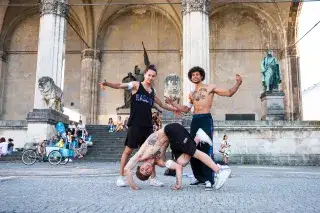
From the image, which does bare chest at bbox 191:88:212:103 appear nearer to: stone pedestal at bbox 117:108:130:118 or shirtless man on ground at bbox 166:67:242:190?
shirtless man on ground at bbox 166:67:242:190

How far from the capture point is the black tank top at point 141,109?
4.53m

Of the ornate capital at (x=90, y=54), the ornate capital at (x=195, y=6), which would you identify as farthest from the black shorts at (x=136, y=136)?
the ornate capital at (x=90, y=54)

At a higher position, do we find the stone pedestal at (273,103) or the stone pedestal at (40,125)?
the stone pedestal at (273,103)

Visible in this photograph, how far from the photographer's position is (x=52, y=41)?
15.4 meters

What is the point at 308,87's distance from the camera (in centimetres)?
2308

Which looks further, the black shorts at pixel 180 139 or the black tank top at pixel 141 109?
the black tank top at pixel 141 109

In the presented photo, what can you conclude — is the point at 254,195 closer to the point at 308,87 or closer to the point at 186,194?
the point at 186,194

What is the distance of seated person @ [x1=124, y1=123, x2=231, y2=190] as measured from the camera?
160 inches

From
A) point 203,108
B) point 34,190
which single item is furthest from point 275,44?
point 34,190

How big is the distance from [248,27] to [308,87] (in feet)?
19.4

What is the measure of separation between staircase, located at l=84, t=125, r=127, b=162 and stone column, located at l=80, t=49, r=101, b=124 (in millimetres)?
5003

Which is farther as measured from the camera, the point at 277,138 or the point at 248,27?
the point at 248,27

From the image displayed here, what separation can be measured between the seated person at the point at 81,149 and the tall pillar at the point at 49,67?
A: 1.43m

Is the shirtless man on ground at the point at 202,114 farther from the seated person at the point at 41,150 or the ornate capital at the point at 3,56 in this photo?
the ornate capital at the point at 3,56
